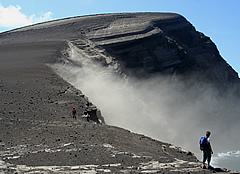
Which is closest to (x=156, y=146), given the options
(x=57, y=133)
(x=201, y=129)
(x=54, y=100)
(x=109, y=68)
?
(x=57, y=133)

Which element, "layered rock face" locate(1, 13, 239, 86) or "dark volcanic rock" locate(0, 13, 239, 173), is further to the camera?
"layered rock face" locate(1, 13, 239, 86)

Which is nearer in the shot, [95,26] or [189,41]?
[95,26]

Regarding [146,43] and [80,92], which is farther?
[146,43]

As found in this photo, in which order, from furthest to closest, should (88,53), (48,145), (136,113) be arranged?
(88,53), (136,113), (48,145)

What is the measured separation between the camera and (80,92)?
75.2ft

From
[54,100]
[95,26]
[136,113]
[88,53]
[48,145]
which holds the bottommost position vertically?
[48,145]

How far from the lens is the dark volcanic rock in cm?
1010

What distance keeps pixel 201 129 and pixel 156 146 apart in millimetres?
30053

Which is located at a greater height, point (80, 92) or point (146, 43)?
point (146, 43)

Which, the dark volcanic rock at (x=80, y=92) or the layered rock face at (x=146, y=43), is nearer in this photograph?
the dark volcanic rock at (x=80, y=92)

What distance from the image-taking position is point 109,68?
33.4m

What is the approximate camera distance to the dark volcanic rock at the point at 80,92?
33.1 feet

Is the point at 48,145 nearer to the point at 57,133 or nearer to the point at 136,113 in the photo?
the point at 57,133

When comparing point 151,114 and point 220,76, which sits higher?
point 220,76
